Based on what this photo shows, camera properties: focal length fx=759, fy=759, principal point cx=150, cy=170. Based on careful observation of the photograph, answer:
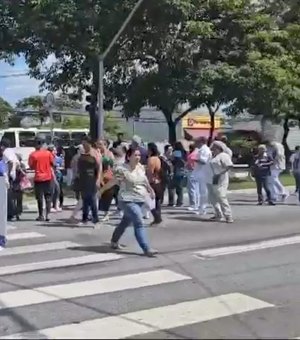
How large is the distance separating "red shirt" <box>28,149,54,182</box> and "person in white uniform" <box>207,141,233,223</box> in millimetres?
3124

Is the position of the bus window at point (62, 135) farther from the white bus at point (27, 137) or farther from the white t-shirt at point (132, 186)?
the white t-shirt at point (132, 186)

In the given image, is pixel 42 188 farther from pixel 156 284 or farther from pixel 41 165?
pixel 156 284

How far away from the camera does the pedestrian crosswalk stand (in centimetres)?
680

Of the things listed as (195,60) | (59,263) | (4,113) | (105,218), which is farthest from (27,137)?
(4,113)

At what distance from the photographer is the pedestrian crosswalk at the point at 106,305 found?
6.80 m

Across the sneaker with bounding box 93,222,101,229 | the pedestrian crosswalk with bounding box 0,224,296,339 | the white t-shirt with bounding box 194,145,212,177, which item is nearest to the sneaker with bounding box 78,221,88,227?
the sneaker with bounding box 93,222,101,229

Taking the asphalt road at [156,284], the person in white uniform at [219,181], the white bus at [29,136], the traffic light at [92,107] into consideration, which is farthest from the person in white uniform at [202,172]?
the white bus at [29,136]

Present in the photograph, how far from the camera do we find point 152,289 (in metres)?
8.55

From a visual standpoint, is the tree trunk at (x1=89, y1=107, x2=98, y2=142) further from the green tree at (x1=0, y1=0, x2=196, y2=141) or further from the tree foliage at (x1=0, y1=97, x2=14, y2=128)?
the tree foliage at (x1=0, y1=97, x2=14, y2=128)

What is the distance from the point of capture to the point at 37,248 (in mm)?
11680

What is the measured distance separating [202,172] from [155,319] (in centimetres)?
873

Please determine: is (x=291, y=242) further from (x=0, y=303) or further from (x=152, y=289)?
(x=0, y=303)

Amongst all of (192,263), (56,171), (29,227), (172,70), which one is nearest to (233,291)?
(192,263)

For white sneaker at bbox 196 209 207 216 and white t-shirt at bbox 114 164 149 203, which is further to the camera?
white sneaker at bbox 196 209 207 216
